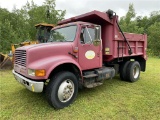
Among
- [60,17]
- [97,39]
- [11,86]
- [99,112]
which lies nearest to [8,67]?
[11,86]

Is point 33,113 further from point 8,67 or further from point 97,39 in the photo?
point 8,67

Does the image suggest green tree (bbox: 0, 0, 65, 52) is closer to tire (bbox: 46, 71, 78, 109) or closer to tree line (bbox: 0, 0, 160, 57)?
tree line (bbox: 0, 0, 160, 57)

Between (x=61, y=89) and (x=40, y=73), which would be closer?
(x=40, y=73)

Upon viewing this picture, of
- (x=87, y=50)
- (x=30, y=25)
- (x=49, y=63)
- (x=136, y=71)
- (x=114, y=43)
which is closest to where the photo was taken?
(x=49, y=63)

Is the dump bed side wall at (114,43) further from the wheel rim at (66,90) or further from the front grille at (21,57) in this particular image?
the front grille at (21,57)

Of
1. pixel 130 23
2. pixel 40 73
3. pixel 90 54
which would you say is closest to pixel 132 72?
pixel 90 54

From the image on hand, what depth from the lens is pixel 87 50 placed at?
166 inches

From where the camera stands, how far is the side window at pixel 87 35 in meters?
4.10

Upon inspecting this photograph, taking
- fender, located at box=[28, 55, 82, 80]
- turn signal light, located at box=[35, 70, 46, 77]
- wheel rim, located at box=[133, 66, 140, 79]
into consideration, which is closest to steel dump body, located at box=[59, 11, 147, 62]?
wheel rim, located at box=[133, 66, 140, 79]

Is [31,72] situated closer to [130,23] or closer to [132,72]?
[132,72]

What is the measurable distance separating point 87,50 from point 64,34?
838 mm

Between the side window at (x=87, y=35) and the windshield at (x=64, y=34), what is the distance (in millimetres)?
240

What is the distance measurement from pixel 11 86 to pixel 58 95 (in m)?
2.53

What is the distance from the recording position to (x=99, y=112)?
336 centimetres
